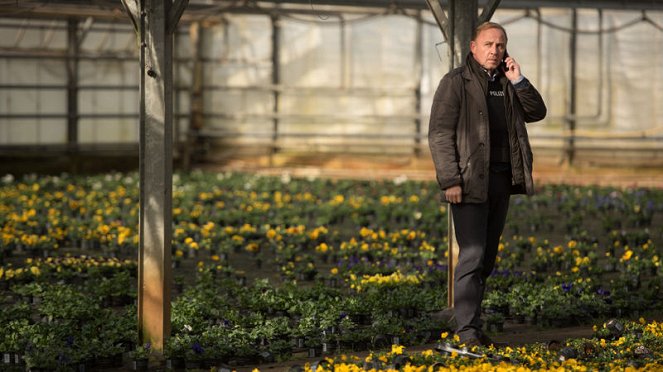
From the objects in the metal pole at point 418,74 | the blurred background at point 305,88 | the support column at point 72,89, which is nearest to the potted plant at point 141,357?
the blurred background at point 305,88

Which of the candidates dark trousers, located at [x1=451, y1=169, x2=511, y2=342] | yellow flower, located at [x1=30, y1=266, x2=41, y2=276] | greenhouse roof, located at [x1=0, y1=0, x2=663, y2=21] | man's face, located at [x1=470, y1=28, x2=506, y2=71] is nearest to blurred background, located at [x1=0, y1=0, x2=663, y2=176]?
greenhouse roof, located at [x1=0, y1=0, x2=663, y2=21]

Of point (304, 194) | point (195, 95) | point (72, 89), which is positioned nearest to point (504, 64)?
point (304, 194)

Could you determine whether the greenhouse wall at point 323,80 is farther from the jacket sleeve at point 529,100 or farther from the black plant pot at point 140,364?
the black plant pot at point 140,364

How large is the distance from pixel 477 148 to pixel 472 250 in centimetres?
60

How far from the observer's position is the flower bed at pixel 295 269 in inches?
305

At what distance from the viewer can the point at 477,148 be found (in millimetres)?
7129

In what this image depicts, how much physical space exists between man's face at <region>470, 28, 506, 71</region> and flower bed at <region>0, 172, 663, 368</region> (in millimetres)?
1705

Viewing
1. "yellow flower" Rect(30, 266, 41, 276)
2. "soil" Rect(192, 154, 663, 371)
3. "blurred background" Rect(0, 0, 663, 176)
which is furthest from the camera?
"blurred background" Rect(0, 0, 663, 176)

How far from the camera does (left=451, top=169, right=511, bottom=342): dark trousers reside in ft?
23.6

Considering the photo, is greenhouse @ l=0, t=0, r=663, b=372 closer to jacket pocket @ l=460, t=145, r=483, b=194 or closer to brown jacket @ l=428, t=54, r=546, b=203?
brown jacket @ l=428, t=54, r=546, b=203

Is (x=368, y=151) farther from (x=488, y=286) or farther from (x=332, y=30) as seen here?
(x=488, y=286)

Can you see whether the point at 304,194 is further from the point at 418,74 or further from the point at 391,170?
the point at 418,74

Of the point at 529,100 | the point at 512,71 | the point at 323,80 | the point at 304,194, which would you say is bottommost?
the point at 304,194

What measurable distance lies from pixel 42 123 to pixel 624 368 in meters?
16.7
